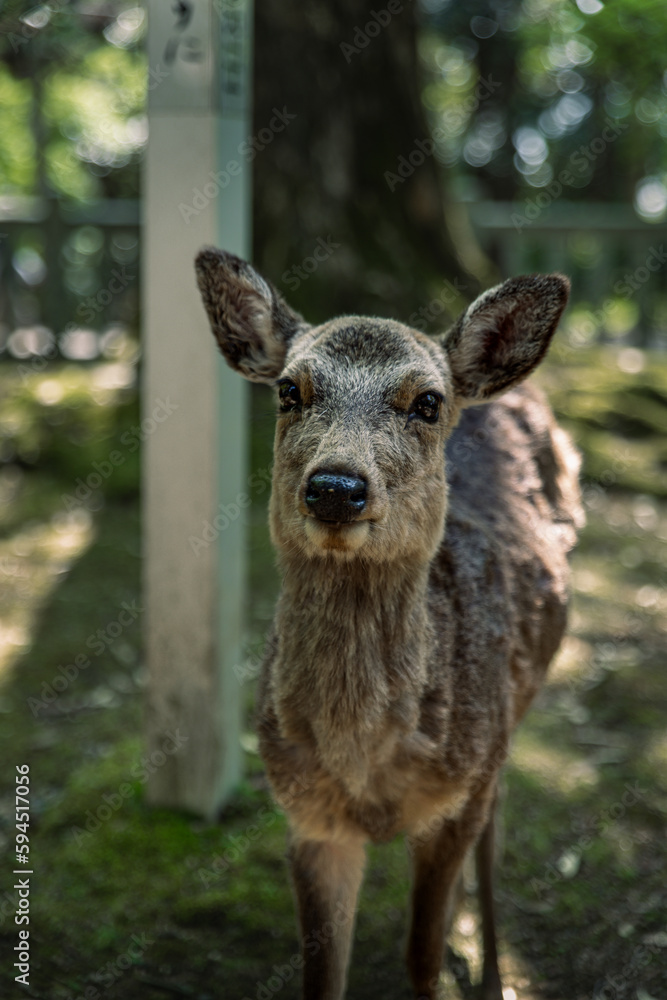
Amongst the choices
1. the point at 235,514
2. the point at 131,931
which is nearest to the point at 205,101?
the point at 235,514

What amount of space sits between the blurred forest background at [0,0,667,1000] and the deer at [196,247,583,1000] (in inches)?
27.6

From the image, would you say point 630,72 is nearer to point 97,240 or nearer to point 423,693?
point 97,240

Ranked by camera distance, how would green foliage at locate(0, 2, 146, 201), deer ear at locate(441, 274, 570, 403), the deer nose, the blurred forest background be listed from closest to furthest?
1. the deer nose
2. deer ear at locate(441, 274, 570, 403)
3. the blurred forest background
4. green foliage at locate(0, 2, 146, 201)

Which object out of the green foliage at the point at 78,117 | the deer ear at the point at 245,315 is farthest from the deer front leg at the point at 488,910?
the green foliage at the point at 78,117

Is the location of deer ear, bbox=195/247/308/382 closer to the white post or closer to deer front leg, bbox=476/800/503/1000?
the white post

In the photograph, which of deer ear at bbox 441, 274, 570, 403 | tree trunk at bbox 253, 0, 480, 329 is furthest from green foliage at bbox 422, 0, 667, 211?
deer ear at bbox 441, 274, 570, 403

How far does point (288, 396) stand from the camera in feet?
10.1

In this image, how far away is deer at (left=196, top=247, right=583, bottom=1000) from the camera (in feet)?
9.48

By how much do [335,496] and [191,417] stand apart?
186 centimetres

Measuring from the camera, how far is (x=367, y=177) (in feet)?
27.7

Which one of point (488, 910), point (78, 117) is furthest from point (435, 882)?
point (78, 117)

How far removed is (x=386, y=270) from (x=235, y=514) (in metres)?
4.47

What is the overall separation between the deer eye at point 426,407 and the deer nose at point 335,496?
19.7 inches

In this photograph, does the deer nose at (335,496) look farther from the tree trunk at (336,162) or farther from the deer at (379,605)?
the tree trunk at (336,162)
